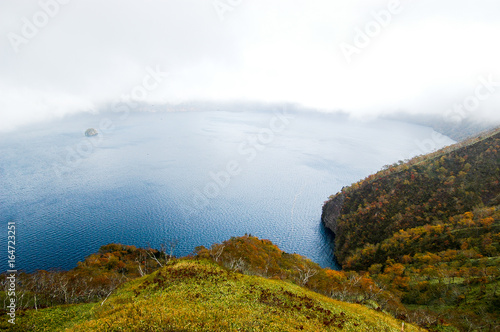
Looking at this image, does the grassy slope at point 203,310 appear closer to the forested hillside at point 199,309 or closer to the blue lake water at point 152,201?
the forested hillside at point 199,309

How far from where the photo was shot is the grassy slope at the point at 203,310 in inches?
774

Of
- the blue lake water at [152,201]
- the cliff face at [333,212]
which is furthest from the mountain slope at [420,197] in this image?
the blue lake water at [152,201]

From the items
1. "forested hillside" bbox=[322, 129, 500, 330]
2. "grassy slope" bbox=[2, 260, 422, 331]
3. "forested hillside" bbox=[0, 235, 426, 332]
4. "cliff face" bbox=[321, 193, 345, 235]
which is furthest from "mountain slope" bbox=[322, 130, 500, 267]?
"grassy slope" bbox=[2, 260, 422, 331]

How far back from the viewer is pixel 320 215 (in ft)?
376

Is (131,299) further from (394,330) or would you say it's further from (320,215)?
(320,215)

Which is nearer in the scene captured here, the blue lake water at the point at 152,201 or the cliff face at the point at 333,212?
the blue lake water at the point at 152,201

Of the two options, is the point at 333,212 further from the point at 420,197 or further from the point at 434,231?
the point at 434,231

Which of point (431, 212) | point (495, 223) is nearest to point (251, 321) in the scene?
point (495, 223)

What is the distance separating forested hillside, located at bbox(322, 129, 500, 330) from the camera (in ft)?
146

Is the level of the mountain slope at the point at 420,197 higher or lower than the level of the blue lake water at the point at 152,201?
higher

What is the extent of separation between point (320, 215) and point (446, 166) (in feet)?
178

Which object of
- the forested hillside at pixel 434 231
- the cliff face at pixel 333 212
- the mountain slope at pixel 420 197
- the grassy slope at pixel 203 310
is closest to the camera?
the grassy slope at pixel 203 310

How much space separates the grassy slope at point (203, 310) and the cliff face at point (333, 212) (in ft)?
255

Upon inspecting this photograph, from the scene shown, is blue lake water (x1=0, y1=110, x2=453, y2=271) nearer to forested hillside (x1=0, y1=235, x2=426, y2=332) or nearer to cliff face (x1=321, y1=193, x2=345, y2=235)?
cliff face (x1=321, y1=193, x2=345, y2=235)
